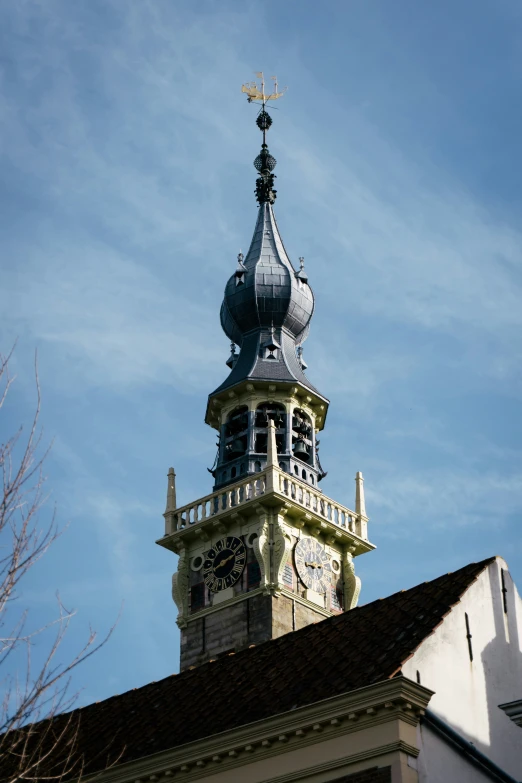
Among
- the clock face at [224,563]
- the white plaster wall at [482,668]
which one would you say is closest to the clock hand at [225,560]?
the clock face at [224,563]

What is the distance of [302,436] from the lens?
51.9 meters

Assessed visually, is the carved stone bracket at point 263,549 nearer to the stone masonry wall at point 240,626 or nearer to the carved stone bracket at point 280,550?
the carved stone bracket at point 280,550

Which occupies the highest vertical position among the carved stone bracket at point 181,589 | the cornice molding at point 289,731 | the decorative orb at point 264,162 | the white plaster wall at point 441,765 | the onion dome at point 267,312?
the decorative orb at point 264,162

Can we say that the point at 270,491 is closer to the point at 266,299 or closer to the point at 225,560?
the point at 225,560

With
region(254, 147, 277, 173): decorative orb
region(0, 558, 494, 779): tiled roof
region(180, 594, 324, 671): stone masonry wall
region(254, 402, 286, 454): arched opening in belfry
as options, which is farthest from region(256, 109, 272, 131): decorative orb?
region(0, 558, 494, 779): tiled roof

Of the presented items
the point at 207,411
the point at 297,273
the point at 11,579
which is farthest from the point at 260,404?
the point at 11,579

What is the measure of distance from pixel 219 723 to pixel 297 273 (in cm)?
3487

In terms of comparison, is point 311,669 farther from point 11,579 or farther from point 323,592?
point 323,592

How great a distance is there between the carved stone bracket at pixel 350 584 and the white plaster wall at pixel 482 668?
894 inches

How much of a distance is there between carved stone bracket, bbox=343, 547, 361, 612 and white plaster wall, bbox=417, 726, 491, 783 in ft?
82.8

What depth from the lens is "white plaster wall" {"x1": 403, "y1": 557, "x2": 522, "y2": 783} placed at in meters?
22.8

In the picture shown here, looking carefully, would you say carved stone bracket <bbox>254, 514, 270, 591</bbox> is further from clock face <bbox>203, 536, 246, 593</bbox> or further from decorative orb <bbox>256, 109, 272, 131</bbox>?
decorative orb <bbox>256, 109, 272, 131</bbox>

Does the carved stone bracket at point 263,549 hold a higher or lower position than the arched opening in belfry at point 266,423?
lower

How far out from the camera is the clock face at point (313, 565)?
4700cm
